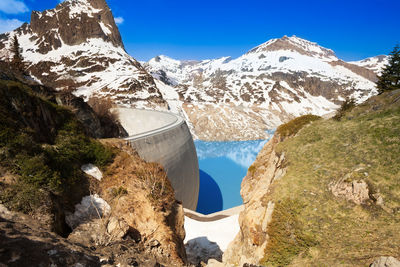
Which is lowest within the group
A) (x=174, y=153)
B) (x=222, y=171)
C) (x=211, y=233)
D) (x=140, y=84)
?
(x=211, y=233)

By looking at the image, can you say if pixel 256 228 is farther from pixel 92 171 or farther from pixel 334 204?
pixel 92 171

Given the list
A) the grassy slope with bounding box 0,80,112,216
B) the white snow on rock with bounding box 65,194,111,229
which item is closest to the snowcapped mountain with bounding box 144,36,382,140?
the grassy slope with bounding box 0,80,112,216

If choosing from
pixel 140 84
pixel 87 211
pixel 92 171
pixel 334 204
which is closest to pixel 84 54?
pixel 140 84

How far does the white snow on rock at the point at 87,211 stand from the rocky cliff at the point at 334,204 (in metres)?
5.54

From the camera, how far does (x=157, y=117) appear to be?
83.3 ft

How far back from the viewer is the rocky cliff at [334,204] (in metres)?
5.57

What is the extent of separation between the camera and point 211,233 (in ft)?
48.2

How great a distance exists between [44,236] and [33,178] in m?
2.35

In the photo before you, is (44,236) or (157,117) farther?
(157,117)

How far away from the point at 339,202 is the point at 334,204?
0.19 m

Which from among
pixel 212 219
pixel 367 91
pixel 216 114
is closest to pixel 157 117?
pixel 212 219

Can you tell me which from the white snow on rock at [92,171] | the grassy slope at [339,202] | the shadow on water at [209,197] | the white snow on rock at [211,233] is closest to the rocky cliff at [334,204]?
the grassy slope at [339,202]

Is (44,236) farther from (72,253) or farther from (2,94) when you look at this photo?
(2,94)

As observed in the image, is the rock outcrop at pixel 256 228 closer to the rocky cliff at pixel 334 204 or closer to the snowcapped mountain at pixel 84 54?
the rocky cliff at pixel 334 204
